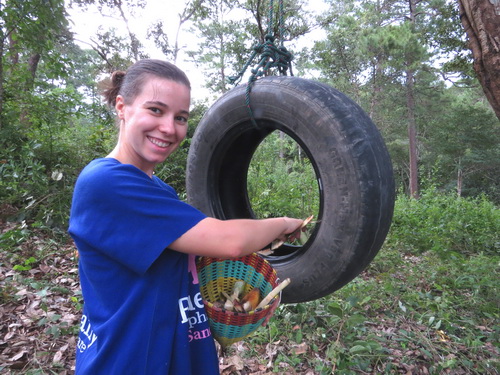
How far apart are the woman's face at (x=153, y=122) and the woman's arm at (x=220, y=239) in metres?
0.32

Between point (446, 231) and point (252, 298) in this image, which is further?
point (446, 231)

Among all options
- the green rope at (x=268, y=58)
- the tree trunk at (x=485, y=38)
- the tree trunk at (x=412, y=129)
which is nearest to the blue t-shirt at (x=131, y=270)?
the green rope at (x=268, y=58)

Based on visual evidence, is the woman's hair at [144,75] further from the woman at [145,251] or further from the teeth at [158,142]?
the teeth at [158,142]

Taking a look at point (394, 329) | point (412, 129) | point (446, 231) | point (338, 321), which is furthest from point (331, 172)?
point (412, 129)

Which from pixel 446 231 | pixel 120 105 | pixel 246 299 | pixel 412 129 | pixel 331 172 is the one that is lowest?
pixel 246 299

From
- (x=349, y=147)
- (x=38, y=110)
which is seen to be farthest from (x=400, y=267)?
(x=38, y=110)

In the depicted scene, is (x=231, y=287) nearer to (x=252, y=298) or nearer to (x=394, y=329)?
(x=252, y=298)

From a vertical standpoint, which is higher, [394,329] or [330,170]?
[330,170]

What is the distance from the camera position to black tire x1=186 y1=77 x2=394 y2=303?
1.38 metres

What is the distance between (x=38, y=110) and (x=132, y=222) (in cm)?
451

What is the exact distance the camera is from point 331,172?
144 centimetres

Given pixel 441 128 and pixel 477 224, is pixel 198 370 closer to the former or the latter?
pixel 477 224

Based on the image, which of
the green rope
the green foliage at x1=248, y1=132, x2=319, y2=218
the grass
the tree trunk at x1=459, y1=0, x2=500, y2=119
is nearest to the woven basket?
the green rope

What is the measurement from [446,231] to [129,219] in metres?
5.46
